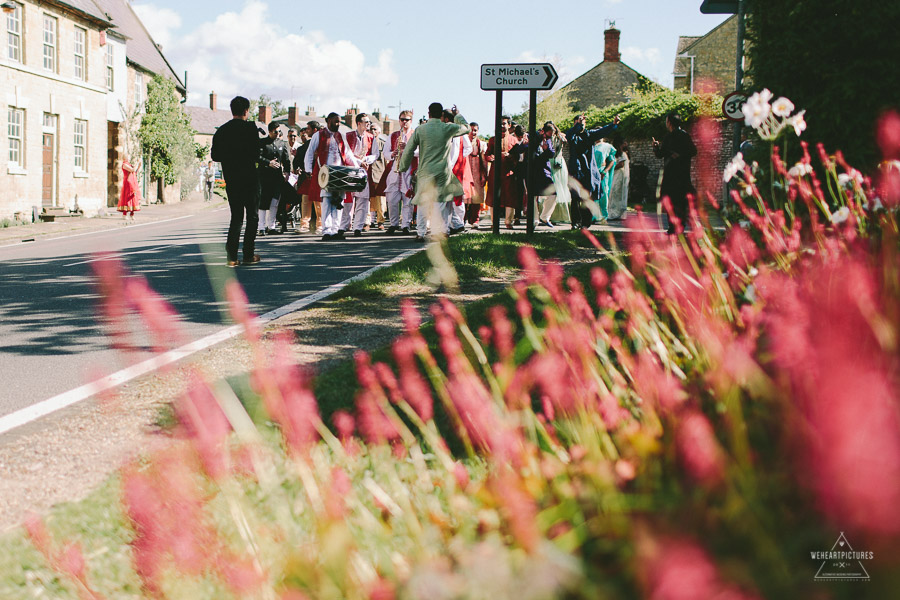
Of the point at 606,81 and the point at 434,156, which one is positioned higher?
the point at 606,81

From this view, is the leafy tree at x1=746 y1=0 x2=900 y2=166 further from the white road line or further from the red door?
the red door

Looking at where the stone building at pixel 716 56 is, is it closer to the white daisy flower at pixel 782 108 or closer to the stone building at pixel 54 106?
the stone building at pixel 54 106

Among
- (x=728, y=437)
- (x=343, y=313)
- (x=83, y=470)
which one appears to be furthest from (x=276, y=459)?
(x=343, y=313)

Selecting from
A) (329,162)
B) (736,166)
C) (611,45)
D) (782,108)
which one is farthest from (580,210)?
(611,45)

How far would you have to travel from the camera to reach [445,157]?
14.0 meters

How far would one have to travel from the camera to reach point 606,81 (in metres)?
65.5

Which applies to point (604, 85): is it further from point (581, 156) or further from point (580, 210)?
point (580, 210)

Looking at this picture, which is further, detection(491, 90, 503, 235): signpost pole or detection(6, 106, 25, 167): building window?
detection(6, 106, 25, 167): building window

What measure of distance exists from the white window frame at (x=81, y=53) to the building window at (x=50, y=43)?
65.6 inches

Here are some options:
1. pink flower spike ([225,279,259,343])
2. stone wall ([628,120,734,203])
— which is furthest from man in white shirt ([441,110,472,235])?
stone wall ([628,120,734,203])

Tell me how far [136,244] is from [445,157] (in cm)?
634

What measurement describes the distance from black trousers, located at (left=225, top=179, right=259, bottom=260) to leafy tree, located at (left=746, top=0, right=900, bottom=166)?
6434 millimetres

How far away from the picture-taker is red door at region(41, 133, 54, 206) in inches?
1186

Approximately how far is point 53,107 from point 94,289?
23.3 m
